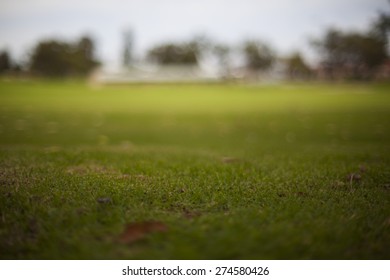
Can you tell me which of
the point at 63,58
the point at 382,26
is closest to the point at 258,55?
the point at 63,58

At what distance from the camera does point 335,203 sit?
4.17 m

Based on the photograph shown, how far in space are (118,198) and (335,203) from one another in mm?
2654

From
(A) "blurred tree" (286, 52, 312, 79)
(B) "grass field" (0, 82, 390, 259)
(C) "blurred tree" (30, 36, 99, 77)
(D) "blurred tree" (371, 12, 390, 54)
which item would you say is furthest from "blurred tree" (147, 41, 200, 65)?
(B) "grass field" (0, 82, 390, 259)

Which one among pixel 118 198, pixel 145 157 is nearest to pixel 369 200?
pixel 118 198

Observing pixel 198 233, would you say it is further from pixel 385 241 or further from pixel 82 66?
pixel 82 66

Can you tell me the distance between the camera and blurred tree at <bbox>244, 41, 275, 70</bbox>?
406ft

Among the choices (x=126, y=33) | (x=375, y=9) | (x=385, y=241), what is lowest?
(x=385, y=241)

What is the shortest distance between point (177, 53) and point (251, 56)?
2728 cm

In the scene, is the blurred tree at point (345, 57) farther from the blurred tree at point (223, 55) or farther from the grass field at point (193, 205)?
the grass field at point (193, 205)

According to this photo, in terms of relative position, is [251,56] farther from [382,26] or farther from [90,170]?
[90,170]

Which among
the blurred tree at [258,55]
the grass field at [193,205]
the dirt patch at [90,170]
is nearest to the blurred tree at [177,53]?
the blurred tree at [258,55]

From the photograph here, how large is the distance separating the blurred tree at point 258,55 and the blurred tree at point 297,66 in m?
10.0

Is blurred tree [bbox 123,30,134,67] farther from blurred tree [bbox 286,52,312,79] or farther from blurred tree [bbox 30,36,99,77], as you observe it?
blurred tree [bbox 286,52,312,79]
